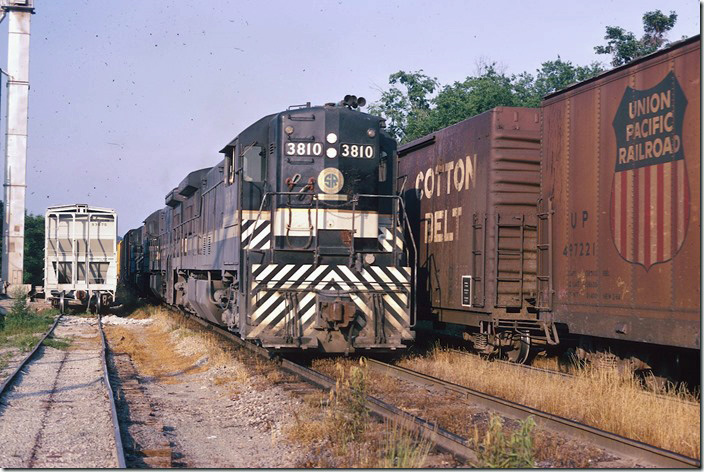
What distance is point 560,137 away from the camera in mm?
10070

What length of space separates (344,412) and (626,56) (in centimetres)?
2652

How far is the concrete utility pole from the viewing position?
1300 inches

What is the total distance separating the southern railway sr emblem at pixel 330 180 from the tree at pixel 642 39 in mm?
20103

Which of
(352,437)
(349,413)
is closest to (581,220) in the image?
(349,413)

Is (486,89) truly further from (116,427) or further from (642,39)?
(116,427)

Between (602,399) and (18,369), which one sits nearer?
(602,399)

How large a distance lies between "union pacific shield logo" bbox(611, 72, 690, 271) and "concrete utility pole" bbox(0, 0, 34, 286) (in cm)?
2990

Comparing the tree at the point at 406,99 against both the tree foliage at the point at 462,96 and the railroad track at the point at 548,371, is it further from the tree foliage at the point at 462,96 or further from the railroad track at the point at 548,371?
the railroad track at the point at 548,371

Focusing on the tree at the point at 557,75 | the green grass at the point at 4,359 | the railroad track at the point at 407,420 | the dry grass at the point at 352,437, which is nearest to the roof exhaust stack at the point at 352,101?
the railroad track at the point at 407,420

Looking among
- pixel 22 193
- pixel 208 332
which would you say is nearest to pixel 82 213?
pixel 22 193

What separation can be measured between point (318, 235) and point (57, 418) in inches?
181

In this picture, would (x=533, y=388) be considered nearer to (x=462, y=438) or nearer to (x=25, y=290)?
(x=462, y=438)

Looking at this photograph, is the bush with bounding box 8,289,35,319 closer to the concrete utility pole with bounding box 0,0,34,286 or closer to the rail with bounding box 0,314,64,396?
the rail with bounding box 0,314,64,396

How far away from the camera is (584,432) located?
6.77m
